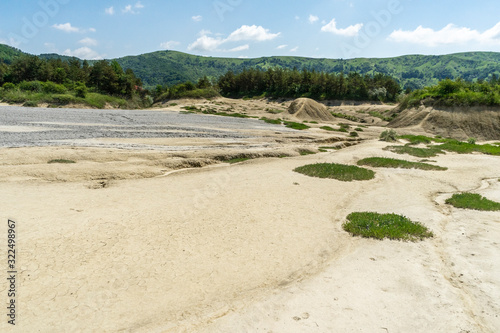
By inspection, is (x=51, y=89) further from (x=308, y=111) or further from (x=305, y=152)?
(x=305, y=152)

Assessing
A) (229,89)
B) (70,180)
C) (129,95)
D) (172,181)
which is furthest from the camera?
(229,89)

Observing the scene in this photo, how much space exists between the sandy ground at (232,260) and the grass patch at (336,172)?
343 cm

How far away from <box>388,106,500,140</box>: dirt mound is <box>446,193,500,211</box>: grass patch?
123 ft

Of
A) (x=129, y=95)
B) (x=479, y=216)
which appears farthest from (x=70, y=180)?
(x=129, y=95)

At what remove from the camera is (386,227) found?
11.8 m

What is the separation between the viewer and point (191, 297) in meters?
7.74

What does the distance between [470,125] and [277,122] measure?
32691 millimetres

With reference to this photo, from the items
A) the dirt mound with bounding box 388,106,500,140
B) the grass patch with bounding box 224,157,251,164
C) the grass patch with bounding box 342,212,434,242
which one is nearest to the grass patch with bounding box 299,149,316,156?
the grass patch with bounding box 224,157,251,164

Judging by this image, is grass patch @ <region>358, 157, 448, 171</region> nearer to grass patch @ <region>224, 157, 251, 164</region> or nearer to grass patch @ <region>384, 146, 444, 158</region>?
grass patch @ <region>384, 146, 444, 158</region>

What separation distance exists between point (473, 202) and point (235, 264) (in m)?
13.3

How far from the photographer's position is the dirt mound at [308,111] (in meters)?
68.8

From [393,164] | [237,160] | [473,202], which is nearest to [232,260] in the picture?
[473,202]

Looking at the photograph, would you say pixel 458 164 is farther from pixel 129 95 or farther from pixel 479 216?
pixel 129 95

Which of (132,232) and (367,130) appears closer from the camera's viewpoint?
(132,232)
